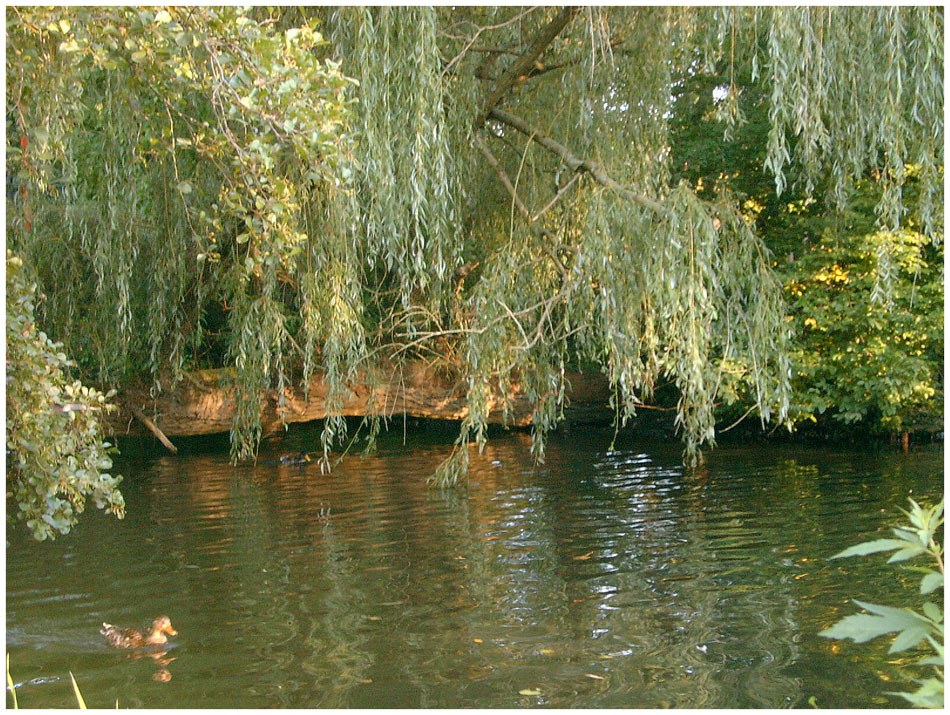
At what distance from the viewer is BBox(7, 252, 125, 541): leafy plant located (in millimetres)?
3297

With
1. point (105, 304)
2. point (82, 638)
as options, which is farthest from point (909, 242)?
point (82, 638)

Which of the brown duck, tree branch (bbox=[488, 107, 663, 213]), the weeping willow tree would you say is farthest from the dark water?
Answer: tree branch (bbox=[488, 107, 663, 213])

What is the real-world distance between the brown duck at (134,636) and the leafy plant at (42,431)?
136cm

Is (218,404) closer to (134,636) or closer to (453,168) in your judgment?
(453,168)

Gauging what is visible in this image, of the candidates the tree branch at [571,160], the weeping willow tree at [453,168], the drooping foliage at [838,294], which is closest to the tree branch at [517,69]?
the weeping willow tree at [453,168]

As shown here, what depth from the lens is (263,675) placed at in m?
4.41

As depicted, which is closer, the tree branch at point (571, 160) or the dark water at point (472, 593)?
the dark water at point (472, 593)

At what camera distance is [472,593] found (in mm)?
5836

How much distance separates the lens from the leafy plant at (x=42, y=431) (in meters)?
3.30

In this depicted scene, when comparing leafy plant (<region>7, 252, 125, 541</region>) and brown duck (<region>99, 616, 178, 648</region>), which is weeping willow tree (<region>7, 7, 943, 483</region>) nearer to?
leafy plant (<region>7, 252, 125, 541</region>)

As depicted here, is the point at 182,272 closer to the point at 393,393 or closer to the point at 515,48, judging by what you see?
the point at 515,48

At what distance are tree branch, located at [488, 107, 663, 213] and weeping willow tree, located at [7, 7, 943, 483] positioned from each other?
3 centimetres

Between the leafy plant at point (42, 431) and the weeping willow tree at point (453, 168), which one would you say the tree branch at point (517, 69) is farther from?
the leafy plant at point (42, 431)

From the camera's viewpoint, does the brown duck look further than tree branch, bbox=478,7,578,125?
No
